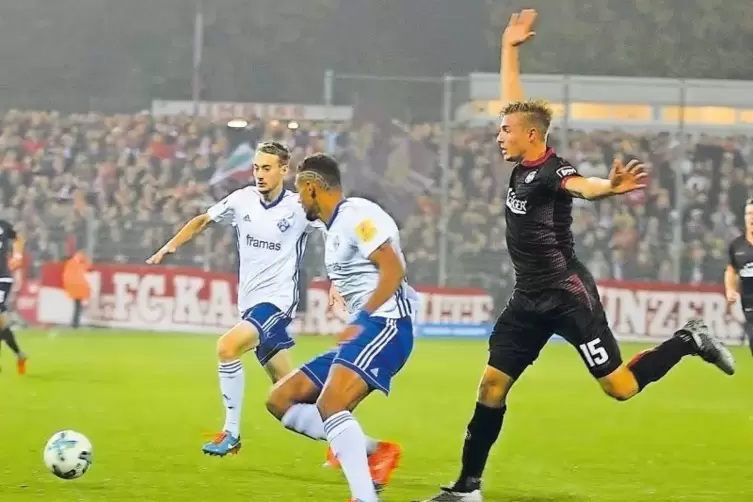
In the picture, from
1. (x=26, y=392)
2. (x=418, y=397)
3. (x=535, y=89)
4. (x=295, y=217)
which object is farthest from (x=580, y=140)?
(x=295, y=217)

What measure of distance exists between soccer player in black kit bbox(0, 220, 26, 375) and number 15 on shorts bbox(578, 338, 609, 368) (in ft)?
31.8

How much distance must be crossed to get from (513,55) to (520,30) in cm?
24

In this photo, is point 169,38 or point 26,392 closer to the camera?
point 26,392

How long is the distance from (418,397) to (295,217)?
500 centimetres

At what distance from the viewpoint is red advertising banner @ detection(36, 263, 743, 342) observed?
78.6 ft

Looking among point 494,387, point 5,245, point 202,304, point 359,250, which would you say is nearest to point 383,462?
point 494,387

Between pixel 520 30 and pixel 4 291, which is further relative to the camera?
pixel 4 291

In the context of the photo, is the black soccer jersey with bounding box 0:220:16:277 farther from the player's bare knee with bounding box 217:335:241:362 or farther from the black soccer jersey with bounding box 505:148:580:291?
the black soccer jersey with bounding box 505:148:580:291

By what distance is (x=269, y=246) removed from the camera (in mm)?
10094

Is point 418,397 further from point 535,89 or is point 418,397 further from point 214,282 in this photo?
point 535,89

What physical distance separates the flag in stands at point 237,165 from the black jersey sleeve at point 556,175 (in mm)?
18183

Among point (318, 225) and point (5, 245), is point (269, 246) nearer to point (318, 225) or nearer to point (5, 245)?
point (318, 225)

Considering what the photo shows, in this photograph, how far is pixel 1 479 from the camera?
27.7ft

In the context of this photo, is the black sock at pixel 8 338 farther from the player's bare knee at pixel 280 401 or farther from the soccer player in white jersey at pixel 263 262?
the player's bare knee at pixel 280 401
